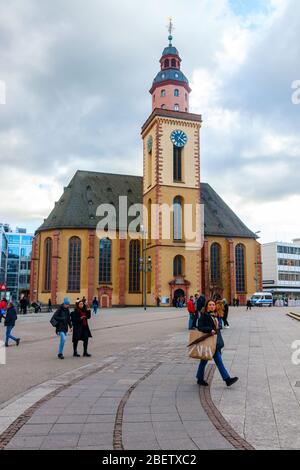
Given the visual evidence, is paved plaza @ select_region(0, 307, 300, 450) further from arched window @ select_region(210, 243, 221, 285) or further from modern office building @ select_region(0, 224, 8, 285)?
modern office building @ select_region(0, 224, 8, 285)

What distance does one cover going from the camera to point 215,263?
201ft

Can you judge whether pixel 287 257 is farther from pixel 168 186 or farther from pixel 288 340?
pixel 288 340

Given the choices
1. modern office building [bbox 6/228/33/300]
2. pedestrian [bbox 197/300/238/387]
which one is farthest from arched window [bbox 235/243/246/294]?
modern office building [bbox 6/228/33/300]

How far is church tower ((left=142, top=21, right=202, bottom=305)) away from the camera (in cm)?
5531

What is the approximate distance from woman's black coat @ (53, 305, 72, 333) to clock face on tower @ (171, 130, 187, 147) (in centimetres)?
4686

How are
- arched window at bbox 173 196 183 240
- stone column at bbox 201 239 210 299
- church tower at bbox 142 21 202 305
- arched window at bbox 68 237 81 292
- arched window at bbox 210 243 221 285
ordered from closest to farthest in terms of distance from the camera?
church tower at bbox 142 21 202 305, arched window at bbox 68 237 81 292, arched window at bbox 173 196 183 240, stone column at bbox 201 239 210 299, arched window at bbox 210 243 221 285

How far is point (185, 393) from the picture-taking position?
8.66 metres

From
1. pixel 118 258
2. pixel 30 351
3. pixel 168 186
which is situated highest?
pixel 168 186

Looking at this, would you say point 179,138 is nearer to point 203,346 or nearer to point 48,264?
point 48,264

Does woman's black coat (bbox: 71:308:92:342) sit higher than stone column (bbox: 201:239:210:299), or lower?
lower

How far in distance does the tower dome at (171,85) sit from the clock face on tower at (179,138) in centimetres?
344

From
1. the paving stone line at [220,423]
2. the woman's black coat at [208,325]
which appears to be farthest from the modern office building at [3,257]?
the paving stone line at [220,423]

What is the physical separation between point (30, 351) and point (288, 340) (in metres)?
9.69
